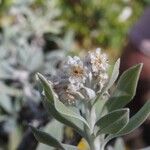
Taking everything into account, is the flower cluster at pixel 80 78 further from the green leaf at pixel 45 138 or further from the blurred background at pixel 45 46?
the blurred background at pixel 45 46

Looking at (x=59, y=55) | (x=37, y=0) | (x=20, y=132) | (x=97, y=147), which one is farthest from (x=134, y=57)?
(x=97, y=147)

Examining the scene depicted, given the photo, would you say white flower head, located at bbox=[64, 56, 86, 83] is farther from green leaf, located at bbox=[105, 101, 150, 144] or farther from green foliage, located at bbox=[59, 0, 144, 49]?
green foliage, located at bbox=[59, 0, 144, 49]

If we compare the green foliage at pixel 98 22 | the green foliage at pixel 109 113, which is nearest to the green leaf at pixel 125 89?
the green foliage at pixel 109 113

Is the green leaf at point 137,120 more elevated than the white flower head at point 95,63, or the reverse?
the white flower head at point 95,63

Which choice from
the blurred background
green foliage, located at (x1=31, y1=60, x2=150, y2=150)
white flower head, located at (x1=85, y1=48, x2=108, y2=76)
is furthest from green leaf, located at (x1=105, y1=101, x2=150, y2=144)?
the blurred background

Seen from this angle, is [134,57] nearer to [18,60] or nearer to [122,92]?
[18,60]

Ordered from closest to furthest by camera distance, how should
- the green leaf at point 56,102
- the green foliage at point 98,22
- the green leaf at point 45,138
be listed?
the green leaf at point 56,102 → the green leaf at point 45,138 → the green foliage at point 98,22

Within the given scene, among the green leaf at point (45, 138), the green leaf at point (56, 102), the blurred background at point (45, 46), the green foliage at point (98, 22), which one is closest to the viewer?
the green leaf at point (56, 102)
